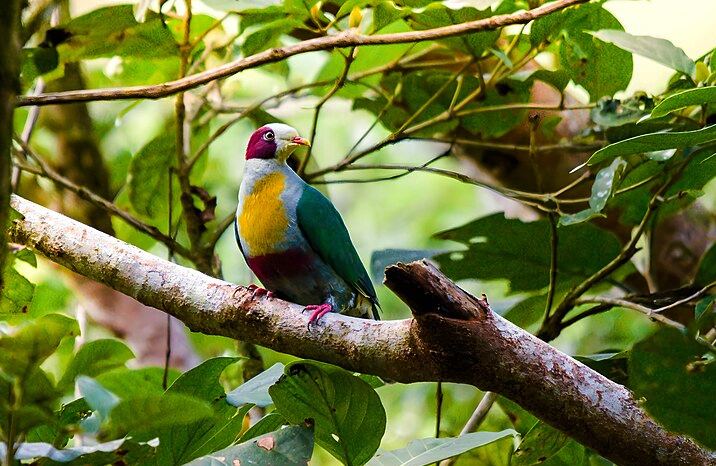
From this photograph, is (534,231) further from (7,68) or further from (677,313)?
(7,68)

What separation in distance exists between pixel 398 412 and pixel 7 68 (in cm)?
355

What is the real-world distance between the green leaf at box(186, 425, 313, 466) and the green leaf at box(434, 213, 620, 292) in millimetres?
1065

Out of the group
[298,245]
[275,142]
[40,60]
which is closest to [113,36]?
[40,60]

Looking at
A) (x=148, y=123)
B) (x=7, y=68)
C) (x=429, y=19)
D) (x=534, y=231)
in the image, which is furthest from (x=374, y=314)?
(x=148, y=123)

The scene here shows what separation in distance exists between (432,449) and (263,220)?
1.00m

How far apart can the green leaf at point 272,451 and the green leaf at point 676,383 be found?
521 millimetres

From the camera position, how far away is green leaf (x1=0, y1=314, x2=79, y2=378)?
3.33 ft

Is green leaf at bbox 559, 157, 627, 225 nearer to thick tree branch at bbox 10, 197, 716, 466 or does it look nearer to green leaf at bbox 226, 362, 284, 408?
thick tree branch at bbox 10, 197, 716, 466

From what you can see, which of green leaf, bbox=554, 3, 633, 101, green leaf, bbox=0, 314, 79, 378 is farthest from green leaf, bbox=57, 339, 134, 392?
green leaf, bbox=554, 3, 633, 101

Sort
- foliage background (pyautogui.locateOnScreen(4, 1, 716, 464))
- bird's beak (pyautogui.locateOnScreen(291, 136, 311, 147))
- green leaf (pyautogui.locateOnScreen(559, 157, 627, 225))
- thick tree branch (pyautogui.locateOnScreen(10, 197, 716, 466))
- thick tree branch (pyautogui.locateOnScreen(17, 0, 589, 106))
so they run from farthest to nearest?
foliage background (pyautogui.locateOnScreen(4, 1, 716, 464))
bird's beak (pyautogui.locateOnScreen(291, 136, 311, 147))
green leaf (pyautogui.locateOnScreen(559, 157, 627, 225))
thick tree branch (pyautogui.locateOnScreen(17, 0, 589, 106))
thick tree branch (pyautogui.locateOnScreen(10, 197, 716, 466))

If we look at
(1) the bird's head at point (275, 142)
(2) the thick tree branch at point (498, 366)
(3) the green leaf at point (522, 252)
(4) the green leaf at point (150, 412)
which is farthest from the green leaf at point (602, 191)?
(4) the green leaf at point (150, 412)

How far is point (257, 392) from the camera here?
1.49 meters

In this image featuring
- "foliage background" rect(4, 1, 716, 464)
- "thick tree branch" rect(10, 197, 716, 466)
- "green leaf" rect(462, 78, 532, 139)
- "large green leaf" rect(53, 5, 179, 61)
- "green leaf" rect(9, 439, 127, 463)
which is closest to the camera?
"green leaf" rect(9, 439, 127, 463)

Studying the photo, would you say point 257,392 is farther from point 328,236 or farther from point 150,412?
point 328,236
